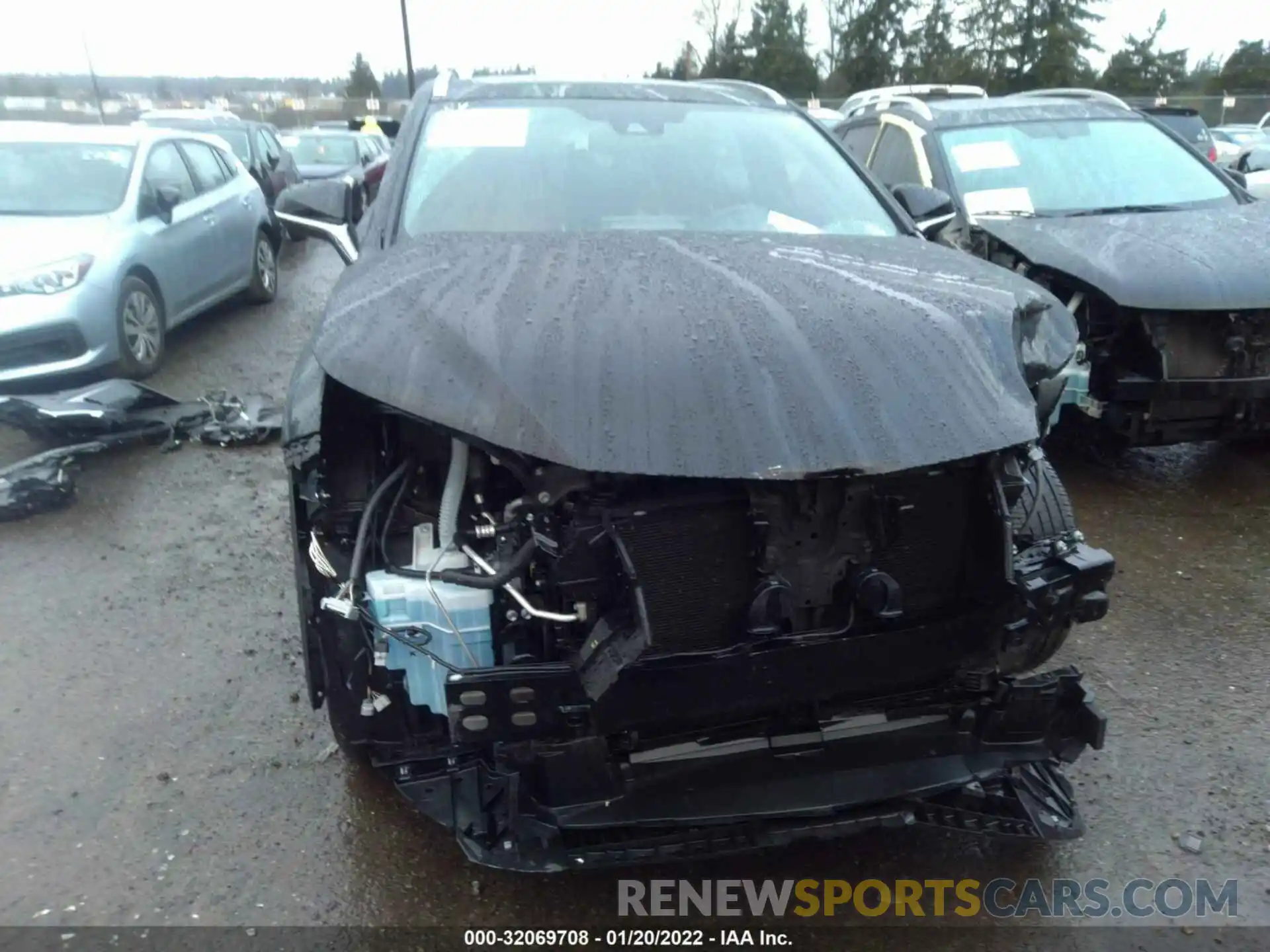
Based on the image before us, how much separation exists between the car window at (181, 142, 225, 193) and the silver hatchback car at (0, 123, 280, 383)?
0.5 inches

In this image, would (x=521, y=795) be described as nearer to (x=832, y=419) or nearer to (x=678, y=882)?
(x=678, y=882)

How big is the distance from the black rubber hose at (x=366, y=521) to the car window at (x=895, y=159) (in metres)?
4.63

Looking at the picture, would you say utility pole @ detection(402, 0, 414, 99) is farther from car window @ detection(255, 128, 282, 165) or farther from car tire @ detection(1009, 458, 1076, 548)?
car tire @ detection(1009, 458, 1076, 548)

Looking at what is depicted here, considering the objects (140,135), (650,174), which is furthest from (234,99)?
(650,174)

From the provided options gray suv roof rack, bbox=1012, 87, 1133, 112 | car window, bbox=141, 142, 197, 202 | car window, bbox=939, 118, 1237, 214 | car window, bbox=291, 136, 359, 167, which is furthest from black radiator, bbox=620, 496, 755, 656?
car window, bbox=291, 136, 359, 167

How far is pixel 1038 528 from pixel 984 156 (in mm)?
4017

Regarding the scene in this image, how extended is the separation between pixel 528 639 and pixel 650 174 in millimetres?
1837

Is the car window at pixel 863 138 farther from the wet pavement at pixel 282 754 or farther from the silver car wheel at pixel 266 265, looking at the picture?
the silver car wheel at pixel 266 265

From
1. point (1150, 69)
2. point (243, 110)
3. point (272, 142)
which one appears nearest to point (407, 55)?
point (243, 110)

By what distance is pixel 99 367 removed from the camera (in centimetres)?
584

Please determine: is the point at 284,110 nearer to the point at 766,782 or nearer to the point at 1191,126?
the point at 1191,126

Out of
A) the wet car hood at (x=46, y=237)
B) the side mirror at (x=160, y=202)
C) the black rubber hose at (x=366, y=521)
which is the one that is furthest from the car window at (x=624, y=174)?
the side mirror at (x=160, y=202)

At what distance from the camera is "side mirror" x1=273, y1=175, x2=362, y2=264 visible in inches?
139

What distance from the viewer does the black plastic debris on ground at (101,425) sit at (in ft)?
15.2
